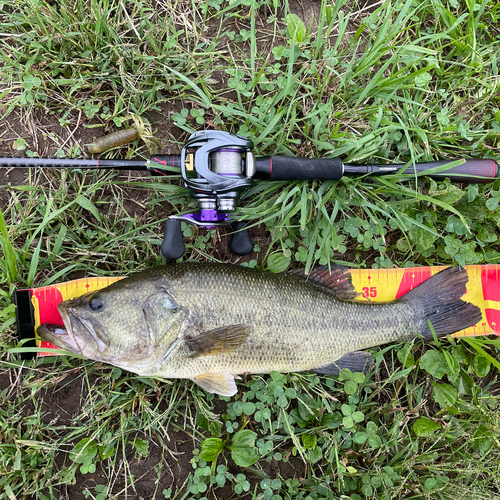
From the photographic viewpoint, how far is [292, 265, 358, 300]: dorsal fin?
3236mm

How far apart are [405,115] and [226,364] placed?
2.66m

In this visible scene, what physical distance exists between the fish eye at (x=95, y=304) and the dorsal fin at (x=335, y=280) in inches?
64.1

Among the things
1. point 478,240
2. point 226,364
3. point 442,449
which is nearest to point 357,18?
point 478,240

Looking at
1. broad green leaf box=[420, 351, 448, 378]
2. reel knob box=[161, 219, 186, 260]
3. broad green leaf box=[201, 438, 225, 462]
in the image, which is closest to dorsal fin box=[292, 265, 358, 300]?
broad green leaf box=[420, 351, 448, 378]

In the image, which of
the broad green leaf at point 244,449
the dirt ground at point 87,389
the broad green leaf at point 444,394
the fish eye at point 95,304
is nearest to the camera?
the fish eye at point 95,304

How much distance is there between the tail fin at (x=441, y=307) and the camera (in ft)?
10.6

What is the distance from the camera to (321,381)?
10.8 ft

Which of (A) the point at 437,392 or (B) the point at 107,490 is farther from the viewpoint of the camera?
(A) the point at 437,392

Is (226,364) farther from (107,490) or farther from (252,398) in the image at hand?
(107,490)

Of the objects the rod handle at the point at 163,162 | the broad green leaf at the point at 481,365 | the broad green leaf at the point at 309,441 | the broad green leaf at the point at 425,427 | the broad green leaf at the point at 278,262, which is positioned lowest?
the broad green leaf at the point at 425,427

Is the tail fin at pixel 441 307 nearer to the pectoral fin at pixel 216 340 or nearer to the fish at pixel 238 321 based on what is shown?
the fish at pixel 238 321

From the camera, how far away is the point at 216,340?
276 centimetres

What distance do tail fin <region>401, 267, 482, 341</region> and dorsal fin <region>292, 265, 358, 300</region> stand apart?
1.58 feet

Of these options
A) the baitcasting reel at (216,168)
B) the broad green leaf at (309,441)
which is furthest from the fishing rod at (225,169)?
the broad green leaf at (309,441)
